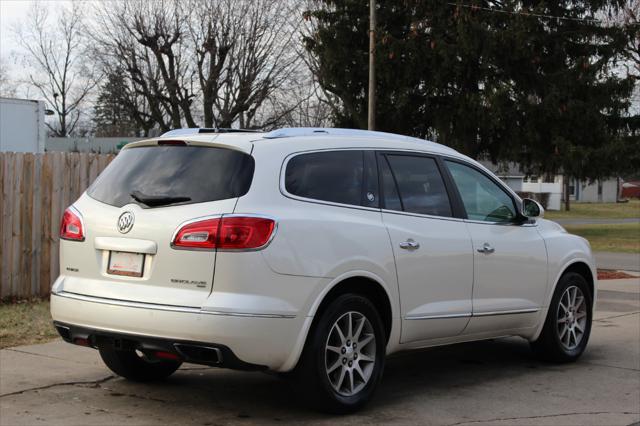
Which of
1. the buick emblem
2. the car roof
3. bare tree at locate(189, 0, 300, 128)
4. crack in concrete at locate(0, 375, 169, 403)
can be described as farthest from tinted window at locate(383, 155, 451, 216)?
bare tree at locate(189, 0, 300, 128)

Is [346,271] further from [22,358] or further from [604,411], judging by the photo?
[22,358]

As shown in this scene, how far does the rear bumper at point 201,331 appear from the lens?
531cm

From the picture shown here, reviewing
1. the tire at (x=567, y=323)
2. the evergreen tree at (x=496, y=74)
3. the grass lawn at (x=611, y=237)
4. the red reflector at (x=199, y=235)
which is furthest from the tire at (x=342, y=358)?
the evergreen tree at (x=496, y=74)

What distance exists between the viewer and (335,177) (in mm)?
6168

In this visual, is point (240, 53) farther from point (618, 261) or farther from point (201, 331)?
point (201, 331)

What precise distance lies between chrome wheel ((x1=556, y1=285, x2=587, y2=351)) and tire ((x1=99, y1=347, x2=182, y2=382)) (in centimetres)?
329

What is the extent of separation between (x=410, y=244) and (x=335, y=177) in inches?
27.7

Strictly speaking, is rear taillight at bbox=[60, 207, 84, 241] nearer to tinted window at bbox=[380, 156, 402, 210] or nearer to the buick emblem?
the buick emblem

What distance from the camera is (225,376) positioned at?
7137mm

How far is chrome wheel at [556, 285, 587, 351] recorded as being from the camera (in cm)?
792

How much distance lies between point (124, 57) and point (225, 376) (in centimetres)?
3554

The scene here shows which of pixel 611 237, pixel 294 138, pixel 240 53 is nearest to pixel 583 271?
pixel 294 138

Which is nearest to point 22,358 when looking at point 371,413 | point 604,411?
point 371,413

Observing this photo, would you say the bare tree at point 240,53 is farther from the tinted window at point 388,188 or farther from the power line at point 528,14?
the tinted window at point 388,188
